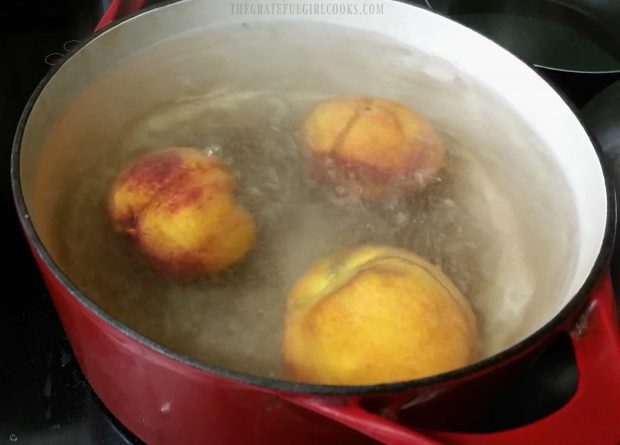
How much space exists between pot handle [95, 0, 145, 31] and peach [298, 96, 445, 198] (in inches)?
8.7

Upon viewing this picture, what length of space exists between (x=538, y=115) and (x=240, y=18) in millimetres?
317

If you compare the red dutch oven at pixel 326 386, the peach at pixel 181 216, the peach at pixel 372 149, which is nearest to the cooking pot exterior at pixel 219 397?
the red dutch oven at pixel 326 386

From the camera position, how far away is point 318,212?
0.68 metres

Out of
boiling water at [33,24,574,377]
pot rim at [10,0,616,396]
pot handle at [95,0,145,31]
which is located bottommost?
boiling water at [33,24,574,377]

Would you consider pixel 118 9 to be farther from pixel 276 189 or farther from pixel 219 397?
pixel 219 397

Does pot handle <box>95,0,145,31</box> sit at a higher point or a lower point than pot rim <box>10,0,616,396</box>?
higher

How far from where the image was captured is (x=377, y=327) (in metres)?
0.51

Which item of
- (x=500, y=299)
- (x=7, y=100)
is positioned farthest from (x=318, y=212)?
(x=7, y=100)

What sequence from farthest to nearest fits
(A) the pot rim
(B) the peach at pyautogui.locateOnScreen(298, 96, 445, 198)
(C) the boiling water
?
(B) the peach at pyautogui.locateOnScreen(298, 96, 445, 198) → (C) the boiling water → (A) the pot rim

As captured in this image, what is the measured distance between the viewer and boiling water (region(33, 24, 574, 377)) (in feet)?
1.95

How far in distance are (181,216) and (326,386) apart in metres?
→ 0.25

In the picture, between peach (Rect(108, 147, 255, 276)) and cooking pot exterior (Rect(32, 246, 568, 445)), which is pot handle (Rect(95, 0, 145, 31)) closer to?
peach (Rect(108, 147, 255, 276))

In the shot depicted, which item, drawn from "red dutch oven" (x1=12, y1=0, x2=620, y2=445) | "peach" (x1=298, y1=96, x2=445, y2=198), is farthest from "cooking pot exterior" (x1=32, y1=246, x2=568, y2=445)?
"peach" (x1=298, y1=96, x2=445, y2=198)

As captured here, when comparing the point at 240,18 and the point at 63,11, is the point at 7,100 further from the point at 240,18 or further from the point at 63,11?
the point at 240,18
